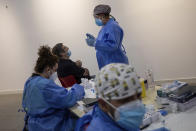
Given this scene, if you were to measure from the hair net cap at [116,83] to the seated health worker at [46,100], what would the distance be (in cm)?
89

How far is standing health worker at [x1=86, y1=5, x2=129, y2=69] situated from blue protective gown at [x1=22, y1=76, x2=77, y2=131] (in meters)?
0.80

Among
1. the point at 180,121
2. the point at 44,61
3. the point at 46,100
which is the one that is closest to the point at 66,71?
the point at 44,61

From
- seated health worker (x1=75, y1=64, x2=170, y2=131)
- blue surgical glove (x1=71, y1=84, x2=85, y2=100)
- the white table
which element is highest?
seated health worker (x1=75, y1=64, x2=170, y2=131)

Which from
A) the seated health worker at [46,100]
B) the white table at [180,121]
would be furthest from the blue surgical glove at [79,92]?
the white table at [180,121]

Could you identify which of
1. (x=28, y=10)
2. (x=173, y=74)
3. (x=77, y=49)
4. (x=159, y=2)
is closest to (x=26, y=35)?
(x=28, y=10)

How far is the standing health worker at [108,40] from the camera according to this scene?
2535mm

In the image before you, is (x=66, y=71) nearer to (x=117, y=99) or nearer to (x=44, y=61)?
(x=44, y=61)

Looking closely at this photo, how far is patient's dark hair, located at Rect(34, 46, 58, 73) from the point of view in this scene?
6.63 ft

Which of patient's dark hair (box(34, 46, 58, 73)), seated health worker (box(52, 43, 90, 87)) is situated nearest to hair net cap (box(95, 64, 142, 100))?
patient's dark hair (box(34, 46, 58, 73))

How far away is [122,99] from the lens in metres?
1.05

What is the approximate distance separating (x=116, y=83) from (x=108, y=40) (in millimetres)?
1571

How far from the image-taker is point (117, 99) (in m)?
1.04

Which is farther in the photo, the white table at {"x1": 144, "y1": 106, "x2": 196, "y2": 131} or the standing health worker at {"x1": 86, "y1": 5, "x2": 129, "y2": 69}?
the standing health worker at {"x1": 86, "y1": 5, "x2": 129, "y2": 69}

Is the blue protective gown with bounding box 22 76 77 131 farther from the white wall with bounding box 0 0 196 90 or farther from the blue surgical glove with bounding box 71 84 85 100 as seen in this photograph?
the white wall with bounding box 0 0 196 90
